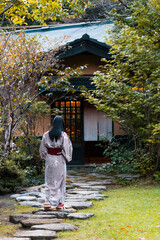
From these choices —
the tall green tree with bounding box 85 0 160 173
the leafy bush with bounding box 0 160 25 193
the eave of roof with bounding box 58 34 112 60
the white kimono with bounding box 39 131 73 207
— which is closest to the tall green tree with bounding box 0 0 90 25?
the tall green tree with bounding box 85 0 160 173

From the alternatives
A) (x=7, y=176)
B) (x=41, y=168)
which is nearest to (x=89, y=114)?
(x=41, y=168)

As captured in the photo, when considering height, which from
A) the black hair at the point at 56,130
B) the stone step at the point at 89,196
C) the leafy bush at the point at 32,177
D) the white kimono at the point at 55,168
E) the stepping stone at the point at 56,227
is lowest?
the stepping stone at the point at 56,227

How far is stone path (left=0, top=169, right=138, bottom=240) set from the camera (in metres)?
4.76

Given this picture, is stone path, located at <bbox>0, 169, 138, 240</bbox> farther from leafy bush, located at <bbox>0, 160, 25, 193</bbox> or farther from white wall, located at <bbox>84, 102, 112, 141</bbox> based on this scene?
white wall, located at <bbox>84, 102, 112, 141</bbox>

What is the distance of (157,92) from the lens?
934cm

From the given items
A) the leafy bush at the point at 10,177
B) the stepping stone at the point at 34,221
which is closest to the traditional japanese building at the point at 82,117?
the leafy bush at the point at 10,177

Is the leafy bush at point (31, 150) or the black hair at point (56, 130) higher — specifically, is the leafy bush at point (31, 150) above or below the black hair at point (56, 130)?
below

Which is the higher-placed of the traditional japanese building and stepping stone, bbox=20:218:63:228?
the traditional japanese building

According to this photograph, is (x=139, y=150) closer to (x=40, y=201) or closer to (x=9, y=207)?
(x=40, y=201)

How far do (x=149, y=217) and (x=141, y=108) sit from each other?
4613 mm

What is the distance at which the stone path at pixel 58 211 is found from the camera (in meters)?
4.76

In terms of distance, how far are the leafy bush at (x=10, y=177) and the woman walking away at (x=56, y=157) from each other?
2.21 metres

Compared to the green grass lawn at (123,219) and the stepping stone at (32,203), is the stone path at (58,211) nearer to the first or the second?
the stepping stone at (32,203)

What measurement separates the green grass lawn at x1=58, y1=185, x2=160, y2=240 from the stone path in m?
0.20
